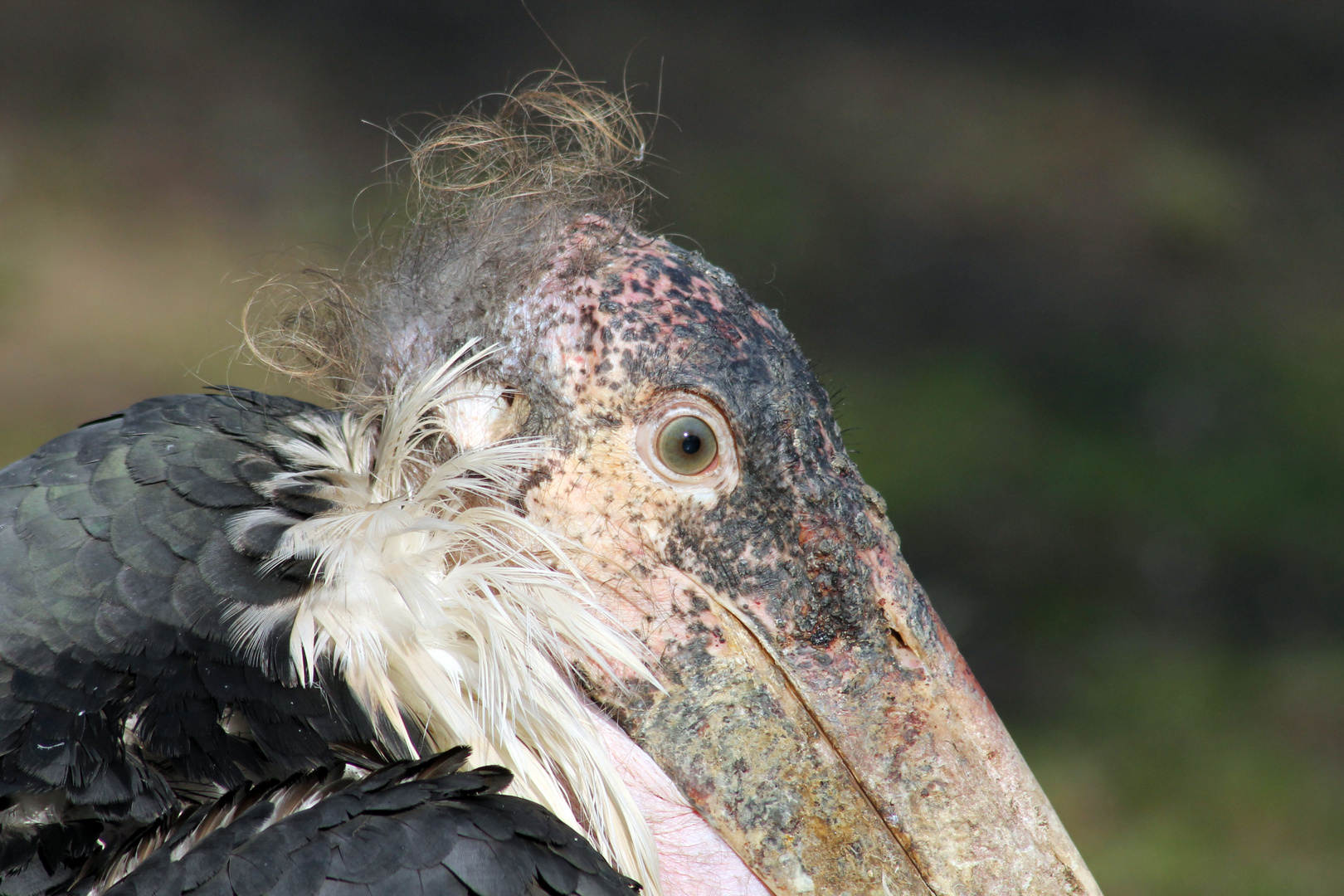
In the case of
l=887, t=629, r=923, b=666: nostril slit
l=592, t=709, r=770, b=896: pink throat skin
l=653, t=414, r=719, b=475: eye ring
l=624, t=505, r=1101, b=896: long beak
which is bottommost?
l=592, t=709, r=770, b=896: pink throat skin

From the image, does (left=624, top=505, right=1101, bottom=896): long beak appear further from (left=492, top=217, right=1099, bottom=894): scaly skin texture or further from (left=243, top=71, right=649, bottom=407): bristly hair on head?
(left=243, top=71, right=649, bottom=407): bristly hair on head

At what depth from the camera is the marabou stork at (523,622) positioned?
4.53 ft

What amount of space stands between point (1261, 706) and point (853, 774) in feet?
13.8

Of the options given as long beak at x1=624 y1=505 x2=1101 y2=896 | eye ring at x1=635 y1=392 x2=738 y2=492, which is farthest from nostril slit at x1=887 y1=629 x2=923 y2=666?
eye ring at x1=635 y1=392 x2=738 y2=492

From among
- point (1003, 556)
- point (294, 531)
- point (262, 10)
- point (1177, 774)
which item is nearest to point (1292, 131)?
point (1003, 556)

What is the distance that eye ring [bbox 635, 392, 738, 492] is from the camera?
1.70 m

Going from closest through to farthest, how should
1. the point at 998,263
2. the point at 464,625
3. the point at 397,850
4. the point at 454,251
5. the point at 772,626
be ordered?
the point at 397,850, the point at 464,625, the point at 772,626, the point at 454,251, the point at 998,263

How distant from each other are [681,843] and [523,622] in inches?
14.5

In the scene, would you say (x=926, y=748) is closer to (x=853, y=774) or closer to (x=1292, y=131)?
(x=853, y=774)

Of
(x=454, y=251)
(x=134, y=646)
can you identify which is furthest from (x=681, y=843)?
(x=454, y=251)

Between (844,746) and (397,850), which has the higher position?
(844,746)

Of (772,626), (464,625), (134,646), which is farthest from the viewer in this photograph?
(772,626)

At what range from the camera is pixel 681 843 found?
5.31ft

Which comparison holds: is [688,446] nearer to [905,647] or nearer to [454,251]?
[905,647]
